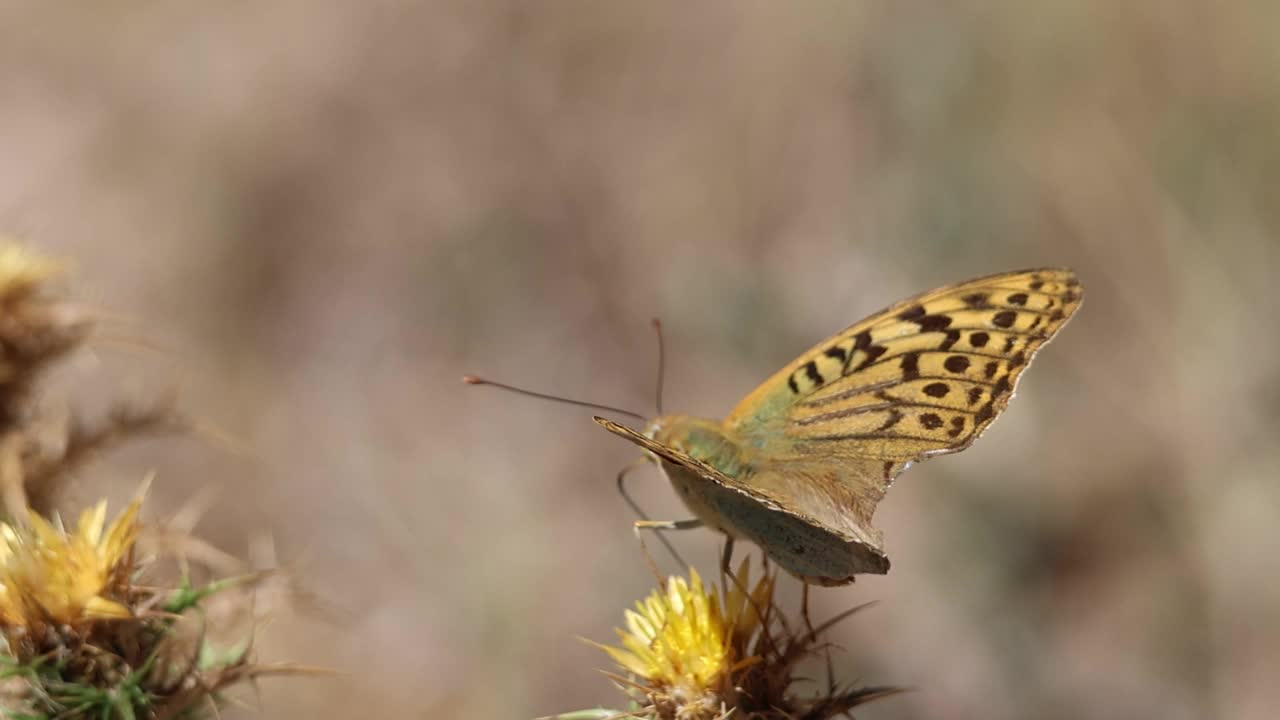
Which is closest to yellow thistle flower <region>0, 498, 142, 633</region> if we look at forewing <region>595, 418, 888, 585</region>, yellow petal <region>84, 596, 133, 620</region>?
yellow petal <region>84, 596, 133, 620</region>

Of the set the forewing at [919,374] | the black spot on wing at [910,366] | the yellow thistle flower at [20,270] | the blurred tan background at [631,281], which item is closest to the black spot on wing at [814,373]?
the forewing at [919,374]

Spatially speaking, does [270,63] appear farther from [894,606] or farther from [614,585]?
[894,606]

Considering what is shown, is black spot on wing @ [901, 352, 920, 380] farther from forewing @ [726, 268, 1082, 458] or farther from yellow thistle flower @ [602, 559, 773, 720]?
yellow thistle flower @ [602, 559, 773, 720]

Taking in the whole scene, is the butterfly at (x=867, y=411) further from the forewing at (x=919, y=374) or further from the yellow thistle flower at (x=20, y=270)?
the yellow thistle flower at (x=20, y=270)

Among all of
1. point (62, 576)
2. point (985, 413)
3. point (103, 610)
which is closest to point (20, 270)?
point (62, 576)

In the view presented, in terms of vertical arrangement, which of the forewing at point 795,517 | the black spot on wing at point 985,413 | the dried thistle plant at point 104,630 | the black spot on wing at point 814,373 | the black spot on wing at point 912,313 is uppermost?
the black spot on wing at point 912,313

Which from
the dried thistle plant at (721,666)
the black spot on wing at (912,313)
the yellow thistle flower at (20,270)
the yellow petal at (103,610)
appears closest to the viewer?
the dried thistle plant at (721,666)
